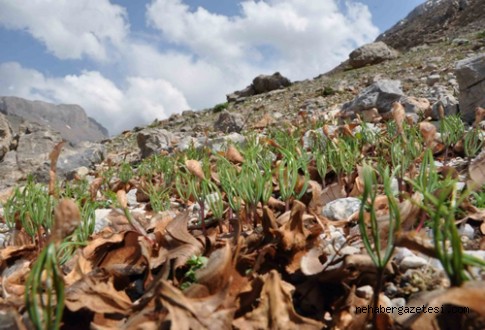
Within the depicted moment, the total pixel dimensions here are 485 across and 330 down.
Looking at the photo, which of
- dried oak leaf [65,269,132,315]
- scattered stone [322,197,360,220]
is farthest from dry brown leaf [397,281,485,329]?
scattered stone [322,197,360,220]

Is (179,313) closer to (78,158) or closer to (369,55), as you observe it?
(78,158)

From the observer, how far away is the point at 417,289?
1.13 m

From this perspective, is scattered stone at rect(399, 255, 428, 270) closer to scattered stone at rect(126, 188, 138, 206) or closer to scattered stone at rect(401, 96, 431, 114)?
scattered stone at rect(126, 188, 138, 206)

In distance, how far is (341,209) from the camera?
72.9 inches

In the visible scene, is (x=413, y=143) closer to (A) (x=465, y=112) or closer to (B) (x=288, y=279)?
(B) (x=288, y=279)

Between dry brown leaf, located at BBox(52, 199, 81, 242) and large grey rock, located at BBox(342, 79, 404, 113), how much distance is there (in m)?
5.51

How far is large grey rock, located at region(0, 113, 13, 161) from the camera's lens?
32.8 ft

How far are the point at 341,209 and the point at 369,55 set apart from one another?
19553 millimetres

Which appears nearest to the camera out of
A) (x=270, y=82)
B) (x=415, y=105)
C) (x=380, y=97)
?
(x=415, y=105)

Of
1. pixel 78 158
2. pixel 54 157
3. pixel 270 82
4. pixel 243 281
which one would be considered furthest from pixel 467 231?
pixel 270 82

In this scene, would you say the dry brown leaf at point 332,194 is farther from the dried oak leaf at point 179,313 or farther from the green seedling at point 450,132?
the dried oak leaf at point 179,313

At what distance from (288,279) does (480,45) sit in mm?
14855

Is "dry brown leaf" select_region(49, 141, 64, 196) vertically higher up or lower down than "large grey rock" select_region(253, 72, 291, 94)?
lower down

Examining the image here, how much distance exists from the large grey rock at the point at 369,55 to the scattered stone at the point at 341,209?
Answer: 63.2ft
